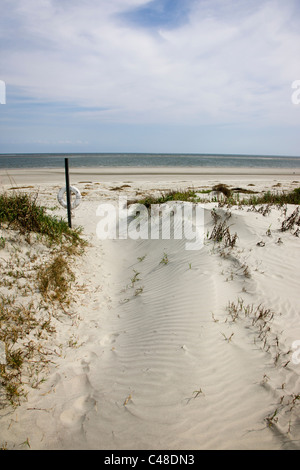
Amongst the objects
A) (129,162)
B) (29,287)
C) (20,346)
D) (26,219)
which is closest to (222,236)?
(29,287)

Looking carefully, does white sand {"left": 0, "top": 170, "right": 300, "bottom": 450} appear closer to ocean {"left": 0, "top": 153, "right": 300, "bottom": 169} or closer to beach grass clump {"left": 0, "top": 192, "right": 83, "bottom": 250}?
beach grass clump {"left": 0, "top": 192, "right": 83, "bottom": 250}

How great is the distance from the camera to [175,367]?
2.86m

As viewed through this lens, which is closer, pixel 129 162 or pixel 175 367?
pixel 175 367

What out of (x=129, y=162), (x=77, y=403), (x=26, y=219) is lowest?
(x=77, y=403)

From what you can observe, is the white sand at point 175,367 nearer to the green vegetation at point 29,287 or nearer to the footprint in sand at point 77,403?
the footprint in sand at point 77,403

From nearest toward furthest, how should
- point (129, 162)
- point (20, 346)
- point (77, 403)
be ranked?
point (77, 403)
point (20, 346)
point (129, 162)

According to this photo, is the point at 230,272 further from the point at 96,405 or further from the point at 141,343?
the point at 96,405

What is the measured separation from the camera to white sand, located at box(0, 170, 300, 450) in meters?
2.27

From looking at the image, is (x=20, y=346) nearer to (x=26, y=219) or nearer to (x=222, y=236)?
(x=26, y=219)

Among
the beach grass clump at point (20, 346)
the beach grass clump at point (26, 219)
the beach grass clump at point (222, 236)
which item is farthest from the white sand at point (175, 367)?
the beach grass clump at point (26, 219)

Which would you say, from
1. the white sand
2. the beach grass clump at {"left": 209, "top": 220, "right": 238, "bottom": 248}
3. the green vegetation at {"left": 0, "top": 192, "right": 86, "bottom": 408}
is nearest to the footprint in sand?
the white sand

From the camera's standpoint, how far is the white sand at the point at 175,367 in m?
2.27
